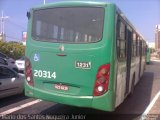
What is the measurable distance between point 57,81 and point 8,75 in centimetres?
368

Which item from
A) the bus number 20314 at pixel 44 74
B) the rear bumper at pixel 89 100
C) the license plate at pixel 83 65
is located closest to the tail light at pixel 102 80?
the rear bumper at pixel 89 100

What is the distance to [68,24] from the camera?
302 inches

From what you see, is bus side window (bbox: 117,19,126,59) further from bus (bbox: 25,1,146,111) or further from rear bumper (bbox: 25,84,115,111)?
rear bumper (bbox: 25,84,115,111)

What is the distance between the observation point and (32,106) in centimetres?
974

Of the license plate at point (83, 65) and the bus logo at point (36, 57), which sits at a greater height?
the bus logo at point (36, 57)

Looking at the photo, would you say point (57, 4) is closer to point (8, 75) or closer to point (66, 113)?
point (66, 113)

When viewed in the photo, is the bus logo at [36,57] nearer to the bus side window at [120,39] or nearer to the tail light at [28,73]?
the tail light at [28,73]

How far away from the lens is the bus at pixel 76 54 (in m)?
7.16

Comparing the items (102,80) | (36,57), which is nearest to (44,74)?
(36,57)

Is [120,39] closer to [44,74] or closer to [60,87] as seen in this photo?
[60,87]

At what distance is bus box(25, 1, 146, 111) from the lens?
282 inches

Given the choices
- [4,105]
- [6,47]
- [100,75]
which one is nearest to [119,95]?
[100,75]

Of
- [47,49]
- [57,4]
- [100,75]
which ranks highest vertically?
[57,4]

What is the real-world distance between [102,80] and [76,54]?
2.79 feet
